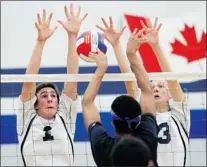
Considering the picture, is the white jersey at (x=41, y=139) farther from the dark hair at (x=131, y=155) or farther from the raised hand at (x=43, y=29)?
the dark hair at (x=131, y=155)

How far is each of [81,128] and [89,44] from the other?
2.13 m

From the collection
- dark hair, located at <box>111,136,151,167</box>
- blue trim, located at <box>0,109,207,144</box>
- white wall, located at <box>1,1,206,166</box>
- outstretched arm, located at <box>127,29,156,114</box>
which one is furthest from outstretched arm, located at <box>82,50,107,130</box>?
white wall, located at <box>1,1,206,166</box>

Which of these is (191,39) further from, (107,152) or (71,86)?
(107,152)

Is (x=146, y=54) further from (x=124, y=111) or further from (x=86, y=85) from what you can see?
(x=124, y=111)

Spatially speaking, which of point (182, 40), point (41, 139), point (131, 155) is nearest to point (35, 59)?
point (41, 139)

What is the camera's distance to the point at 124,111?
262 centimetres

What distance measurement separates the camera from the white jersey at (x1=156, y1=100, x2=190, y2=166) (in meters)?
3.88

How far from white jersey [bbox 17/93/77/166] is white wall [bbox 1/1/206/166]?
1995 mm

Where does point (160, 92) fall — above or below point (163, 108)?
above

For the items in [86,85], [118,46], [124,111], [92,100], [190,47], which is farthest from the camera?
[190,47]

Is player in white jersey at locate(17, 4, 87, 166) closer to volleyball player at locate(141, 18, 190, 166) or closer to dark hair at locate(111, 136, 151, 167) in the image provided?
volleyball player at locate(141, 18, 190, 166)

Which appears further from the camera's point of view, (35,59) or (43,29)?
(43,29)

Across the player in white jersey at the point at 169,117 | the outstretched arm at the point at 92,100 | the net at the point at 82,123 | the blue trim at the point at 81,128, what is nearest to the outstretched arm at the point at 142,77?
the outstretched arm at the point at 92,100

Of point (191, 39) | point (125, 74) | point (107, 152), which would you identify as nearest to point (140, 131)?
point (107, 152)
